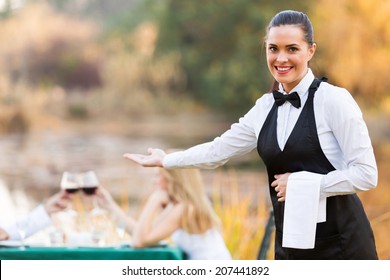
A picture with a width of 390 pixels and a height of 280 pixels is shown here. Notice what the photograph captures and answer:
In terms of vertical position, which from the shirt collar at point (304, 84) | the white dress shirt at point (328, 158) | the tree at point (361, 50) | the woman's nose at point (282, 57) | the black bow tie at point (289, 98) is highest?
the tree at point (361, 50)

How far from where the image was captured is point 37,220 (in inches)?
116

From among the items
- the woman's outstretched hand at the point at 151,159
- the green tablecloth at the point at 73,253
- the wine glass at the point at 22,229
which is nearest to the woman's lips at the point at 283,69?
the woman's outstretched hand at the point at 151,159

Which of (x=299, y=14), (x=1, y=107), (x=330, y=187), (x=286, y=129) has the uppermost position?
(x=1, y=107)

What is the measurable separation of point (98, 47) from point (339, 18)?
11.5 feet

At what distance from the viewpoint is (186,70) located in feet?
38.2

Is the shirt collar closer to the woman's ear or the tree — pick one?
the woman's ear

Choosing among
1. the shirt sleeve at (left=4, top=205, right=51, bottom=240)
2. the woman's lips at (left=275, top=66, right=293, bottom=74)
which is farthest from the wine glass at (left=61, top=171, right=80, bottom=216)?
the woman's lips at (left=275, top=66, right=293, bottom=74)

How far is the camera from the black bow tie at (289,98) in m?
1.92

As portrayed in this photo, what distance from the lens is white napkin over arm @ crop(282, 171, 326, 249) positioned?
1.86m

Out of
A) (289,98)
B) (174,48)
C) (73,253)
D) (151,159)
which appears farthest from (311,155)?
(174,48)

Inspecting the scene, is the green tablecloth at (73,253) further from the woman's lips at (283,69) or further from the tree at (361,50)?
the tree at (361,50)

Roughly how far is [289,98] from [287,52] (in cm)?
11
